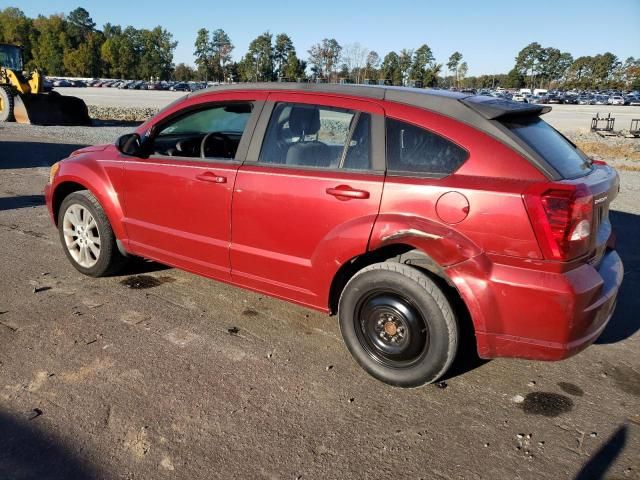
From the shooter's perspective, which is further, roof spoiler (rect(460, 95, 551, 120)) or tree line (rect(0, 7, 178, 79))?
tree line (rect(0, 7, 178, 79))

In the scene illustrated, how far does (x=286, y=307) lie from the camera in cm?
428

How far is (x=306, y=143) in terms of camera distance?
3.56 metres

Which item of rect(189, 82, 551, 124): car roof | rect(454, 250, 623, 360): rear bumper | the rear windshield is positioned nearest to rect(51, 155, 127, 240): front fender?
rect(189, 82, 551, 124): car roof

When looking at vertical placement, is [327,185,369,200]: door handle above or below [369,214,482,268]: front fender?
above

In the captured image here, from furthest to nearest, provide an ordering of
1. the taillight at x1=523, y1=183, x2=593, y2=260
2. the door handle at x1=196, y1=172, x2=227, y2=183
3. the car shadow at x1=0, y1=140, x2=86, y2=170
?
the car shadow at x1=0, y1=140, x2=86, y2=170 → the door handle at x1=196, y1=172, x2=227, y2=183 → the taillight at x1=523, y1=183, x2=593, y2=260

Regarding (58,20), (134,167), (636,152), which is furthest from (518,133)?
(58,20)

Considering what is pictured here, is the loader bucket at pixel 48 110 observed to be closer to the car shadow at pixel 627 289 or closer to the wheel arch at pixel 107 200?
the wheel arch at pixel 107 200

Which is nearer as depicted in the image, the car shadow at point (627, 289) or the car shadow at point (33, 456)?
the car shadow at point (33, 456)

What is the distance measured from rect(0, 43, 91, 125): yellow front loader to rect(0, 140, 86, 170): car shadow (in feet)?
21.1

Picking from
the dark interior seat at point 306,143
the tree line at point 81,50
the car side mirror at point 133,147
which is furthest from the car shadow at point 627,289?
the tree line at point 81,50

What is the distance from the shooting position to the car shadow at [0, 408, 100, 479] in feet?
7.70

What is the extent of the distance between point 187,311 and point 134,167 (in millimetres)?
1295

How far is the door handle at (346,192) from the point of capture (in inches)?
122

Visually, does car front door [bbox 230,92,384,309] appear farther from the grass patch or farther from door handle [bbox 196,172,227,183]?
the grass patch
